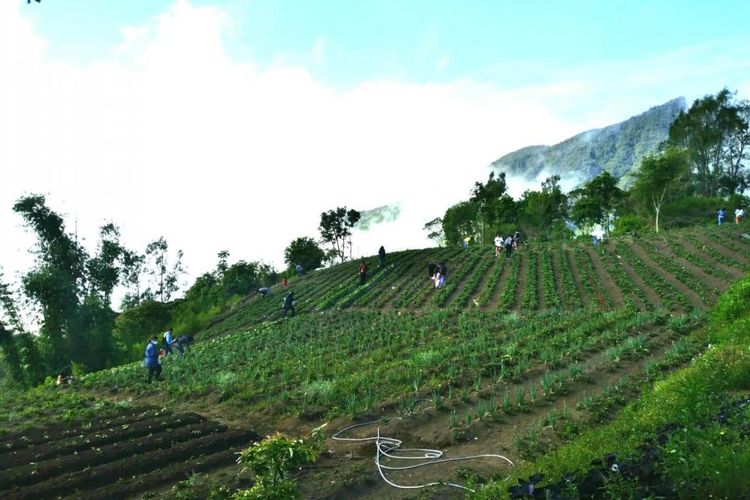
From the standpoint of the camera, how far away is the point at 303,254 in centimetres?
6881

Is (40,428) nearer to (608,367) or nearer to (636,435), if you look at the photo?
(636,435)

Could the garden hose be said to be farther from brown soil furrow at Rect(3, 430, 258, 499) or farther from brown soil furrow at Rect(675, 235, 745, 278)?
brown soil furrow at Rect(675, 235, 745, 278)

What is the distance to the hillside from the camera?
858 centimetres

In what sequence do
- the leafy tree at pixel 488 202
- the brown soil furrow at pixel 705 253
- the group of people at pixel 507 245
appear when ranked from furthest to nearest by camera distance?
the leafy tree at pixel 488 202 → the group of people at pixel 507 245 → the brown soil furrow at pixel 705 253

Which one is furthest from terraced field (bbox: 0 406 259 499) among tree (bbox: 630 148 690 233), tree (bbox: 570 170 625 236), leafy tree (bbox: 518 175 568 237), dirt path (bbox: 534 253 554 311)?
leafy tree (bbox: 518 175 568 237)

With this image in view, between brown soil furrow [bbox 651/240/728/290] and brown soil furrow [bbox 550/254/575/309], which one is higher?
brown soil furrow [bbox 550/254/575/309]

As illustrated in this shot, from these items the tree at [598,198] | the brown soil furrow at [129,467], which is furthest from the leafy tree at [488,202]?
the brown soil furrow at [129,467]

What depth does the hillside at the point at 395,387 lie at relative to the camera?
8578mm

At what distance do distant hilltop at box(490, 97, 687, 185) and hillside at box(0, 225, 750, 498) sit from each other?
139612 millimetres

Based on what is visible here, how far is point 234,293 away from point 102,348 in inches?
648

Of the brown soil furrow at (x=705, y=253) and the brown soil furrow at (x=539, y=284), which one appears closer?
the brown soil furrow at (x=539, y=284)

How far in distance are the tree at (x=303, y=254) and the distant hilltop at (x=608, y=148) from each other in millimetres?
108223

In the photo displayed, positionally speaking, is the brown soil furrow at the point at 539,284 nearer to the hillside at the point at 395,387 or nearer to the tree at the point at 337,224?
the hillside at the point at 395,387

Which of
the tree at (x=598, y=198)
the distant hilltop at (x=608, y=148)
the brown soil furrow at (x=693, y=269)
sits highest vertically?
the distant hilltop at (x=608, y=148)
